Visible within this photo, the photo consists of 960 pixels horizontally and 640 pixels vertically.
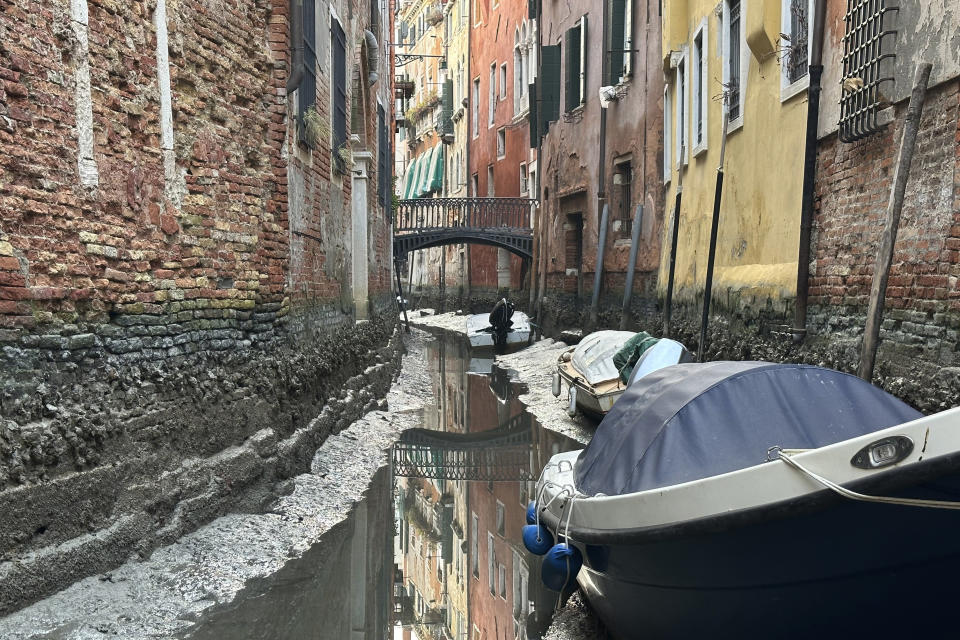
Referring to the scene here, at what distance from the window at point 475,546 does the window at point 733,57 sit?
17.9 ft

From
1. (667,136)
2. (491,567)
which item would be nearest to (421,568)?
(491,567)

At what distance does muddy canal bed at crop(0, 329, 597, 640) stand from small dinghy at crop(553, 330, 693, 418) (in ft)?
3.21

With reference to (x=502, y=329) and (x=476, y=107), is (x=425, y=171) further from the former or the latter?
(x=502, y=329)

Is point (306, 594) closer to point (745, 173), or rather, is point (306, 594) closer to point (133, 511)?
point (133, 511)

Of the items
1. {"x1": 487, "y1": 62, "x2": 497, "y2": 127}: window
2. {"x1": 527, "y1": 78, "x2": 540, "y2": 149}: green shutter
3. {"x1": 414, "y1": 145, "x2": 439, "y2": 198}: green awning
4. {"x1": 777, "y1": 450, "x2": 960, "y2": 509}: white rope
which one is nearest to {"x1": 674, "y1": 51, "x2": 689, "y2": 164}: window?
{"x1": 527, "y1": 78, "x2": 540, "y2": 149}: green shutter

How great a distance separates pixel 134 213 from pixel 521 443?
572cm

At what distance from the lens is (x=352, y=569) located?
5652mm

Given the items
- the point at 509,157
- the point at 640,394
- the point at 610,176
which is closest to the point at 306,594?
the point at 640,394

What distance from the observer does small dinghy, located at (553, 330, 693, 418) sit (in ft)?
30.2

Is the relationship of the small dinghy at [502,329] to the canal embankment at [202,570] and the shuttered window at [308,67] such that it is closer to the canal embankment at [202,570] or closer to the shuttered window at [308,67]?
the shuttered window at [308,67]

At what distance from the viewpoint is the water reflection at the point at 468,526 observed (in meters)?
5.21

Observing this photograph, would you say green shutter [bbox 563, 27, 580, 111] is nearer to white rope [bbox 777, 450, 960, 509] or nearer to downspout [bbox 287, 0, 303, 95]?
downspout [bbox 287, 0, 303, 95]

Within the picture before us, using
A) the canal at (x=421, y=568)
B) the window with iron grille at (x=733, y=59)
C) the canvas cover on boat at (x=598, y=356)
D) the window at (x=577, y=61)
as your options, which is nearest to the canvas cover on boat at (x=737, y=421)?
the canal at (x=421, y=568)

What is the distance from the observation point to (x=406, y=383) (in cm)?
1448
